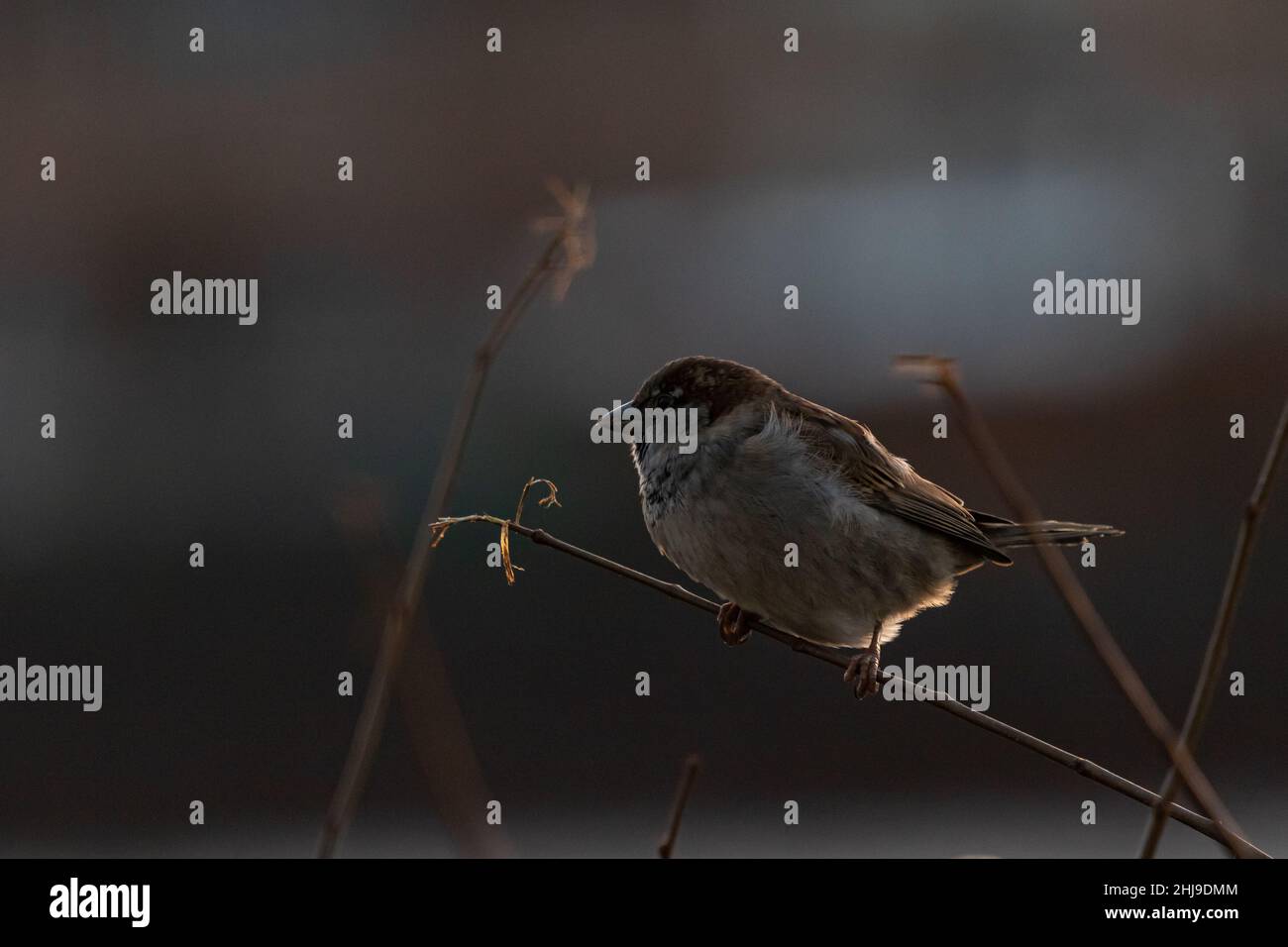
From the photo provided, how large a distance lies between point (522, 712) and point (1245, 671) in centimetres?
386

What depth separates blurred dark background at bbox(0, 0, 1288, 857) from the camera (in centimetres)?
761

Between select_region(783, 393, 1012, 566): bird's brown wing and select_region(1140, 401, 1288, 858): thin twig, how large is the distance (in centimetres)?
237

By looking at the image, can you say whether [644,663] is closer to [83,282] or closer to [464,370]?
[464,370]

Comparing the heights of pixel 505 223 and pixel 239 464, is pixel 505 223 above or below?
above

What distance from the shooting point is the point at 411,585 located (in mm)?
1561

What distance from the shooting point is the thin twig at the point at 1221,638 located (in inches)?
56.5

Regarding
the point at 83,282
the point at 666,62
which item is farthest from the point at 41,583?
the point at 666,62

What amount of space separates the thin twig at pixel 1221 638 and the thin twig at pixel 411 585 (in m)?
0.81

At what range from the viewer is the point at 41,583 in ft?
26.8
